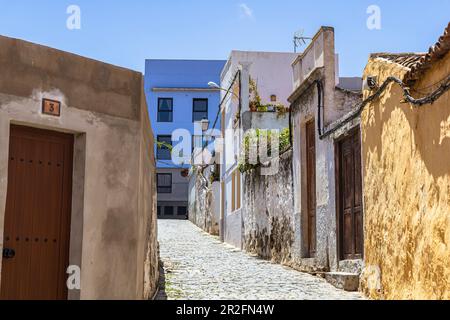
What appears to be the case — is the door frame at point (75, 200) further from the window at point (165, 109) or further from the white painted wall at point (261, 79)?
the window at point (165, 109)

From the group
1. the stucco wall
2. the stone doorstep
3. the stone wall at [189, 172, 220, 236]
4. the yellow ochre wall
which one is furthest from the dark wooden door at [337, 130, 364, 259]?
the stone wall at [189, 172, 220, 236]

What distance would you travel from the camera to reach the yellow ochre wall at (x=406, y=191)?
283 inches

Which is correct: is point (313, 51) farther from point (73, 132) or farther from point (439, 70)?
point (73, 132)

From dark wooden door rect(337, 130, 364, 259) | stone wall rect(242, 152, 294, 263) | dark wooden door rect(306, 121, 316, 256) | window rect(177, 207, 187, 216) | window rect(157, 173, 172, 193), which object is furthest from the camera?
window rect(177, 207, 187, 216)

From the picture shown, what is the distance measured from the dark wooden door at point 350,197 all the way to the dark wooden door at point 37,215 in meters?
5.98

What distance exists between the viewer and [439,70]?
7.40 meters

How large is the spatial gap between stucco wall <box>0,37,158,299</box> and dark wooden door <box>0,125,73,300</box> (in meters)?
0.11

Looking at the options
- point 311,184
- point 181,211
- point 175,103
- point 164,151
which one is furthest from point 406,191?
point 181,211

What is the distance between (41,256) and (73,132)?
3.88ft

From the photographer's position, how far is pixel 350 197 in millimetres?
11320

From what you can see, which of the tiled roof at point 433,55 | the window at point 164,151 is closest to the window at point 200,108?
the window at point 164,151

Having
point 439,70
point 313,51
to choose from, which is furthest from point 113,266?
point 313,51

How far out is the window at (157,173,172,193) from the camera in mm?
45594

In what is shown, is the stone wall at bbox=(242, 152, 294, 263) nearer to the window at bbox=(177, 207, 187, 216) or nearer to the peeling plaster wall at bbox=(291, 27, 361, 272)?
the peeling plaster wall at bbox=(291, 27, 361, 272)
